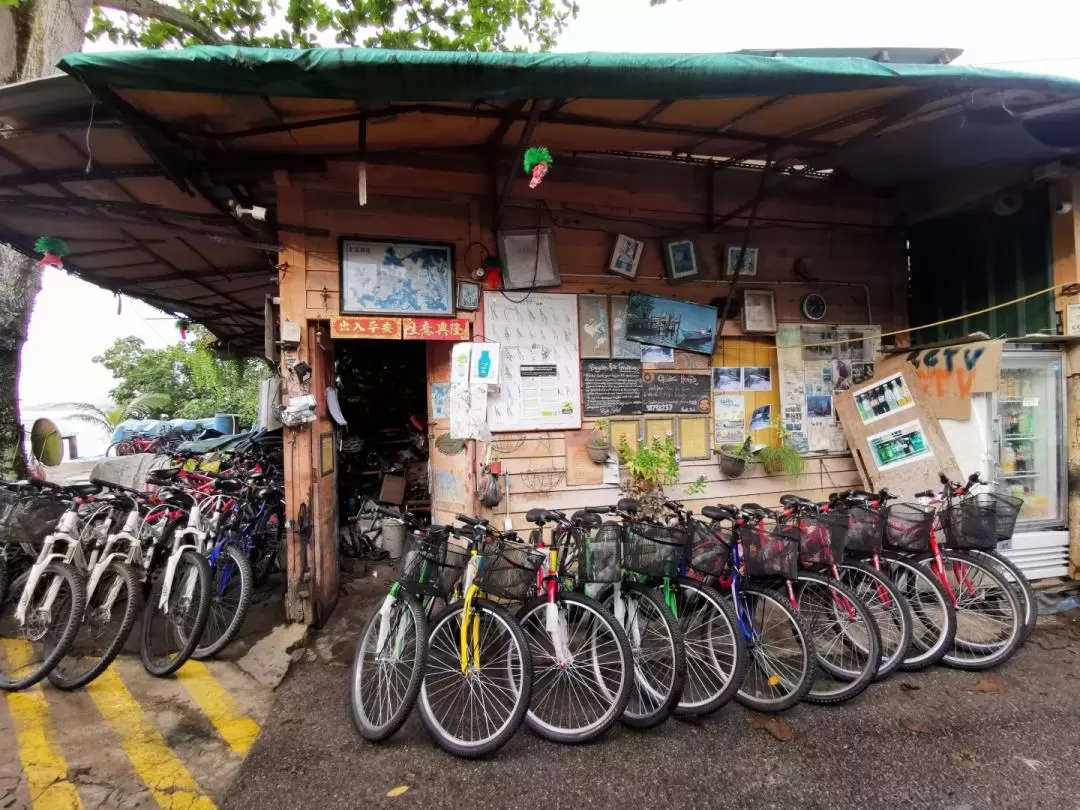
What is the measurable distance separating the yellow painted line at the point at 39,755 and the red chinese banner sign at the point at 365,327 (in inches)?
119

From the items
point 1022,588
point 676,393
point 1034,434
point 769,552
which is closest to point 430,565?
point 769,552

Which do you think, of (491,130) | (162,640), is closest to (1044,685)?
(491,130)

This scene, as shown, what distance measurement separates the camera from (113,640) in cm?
376

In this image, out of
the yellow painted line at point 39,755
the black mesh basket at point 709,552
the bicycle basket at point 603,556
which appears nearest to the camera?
the yellow painted line at point 39,755

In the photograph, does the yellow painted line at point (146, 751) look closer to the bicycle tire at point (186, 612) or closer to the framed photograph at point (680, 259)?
the bicycle tire at point (186, 612)

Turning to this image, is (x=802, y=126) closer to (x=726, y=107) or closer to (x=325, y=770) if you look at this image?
(x=726, y=107)

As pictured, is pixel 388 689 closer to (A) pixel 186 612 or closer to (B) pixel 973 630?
(A) pixel 186 612

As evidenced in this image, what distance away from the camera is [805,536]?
3.61 metres

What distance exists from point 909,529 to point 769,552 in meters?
1.38

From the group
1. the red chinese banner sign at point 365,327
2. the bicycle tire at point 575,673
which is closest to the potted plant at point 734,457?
the bicycle tire at point 575,673

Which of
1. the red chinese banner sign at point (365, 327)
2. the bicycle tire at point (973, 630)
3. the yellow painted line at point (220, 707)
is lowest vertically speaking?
the yellow painted line at point (220, 707)

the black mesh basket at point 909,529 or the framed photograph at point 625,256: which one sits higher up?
the framed photograph at point 625,256

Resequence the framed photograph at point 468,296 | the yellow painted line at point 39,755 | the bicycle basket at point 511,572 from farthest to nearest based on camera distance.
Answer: the framed photograph at point 468,296
the bicycle basket at point 511,572
the yellow painted line at point 39,755

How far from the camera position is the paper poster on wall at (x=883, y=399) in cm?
514
